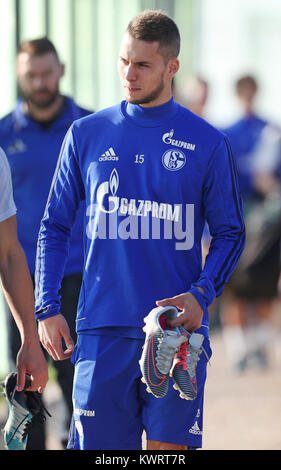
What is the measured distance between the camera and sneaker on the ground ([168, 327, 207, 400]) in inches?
165

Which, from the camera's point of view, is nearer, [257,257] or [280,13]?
[257,257]

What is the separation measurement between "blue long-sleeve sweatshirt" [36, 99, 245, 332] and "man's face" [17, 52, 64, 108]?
6.28ft

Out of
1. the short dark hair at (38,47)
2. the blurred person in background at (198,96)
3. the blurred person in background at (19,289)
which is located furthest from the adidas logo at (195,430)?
the blurred person in background at (198,96)

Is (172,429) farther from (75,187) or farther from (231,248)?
(75,187)

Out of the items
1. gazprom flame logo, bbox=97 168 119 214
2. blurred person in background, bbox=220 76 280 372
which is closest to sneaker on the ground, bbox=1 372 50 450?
gazprom flame logo, bbox=97 168 119 214

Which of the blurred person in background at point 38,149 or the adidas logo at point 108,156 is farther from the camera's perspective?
the blurred person in background at point 38,149

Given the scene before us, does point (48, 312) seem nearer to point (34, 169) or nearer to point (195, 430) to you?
point (195, 430)

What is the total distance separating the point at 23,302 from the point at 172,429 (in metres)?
0.79

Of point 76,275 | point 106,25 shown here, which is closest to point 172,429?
point 76,275

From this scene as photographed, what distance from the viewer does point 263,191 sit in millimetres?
10586

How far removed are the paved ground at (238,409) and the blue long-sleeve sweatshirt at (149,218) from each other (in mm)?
2169

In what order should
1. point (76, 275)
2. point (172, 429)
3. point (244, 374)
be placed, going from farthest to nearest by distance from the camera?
point (244, 374)
point (76, 275)
point (172, 429)

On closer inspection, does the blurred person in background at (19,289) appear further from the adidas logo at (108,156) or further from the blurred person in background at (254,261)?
the blurred person in background at (254,261)

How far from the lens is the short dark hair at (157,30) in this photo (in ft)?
14.4
